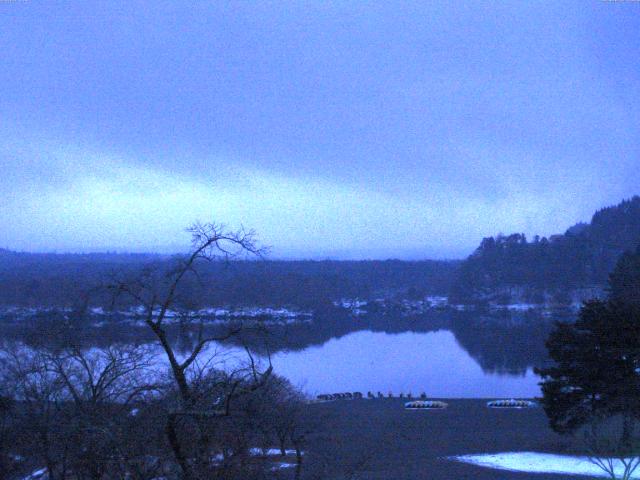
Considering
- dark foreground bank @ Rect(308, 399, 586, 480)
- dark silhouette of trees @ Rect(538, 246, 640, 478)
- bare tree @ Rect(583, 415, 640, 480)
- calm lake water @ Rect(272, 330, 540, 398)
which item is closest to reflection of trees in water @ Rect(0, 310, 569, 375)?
calm lake water @ Rect(272, 330, 540, 398)

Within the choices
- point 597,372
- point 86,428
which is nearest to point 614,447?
point 597,372

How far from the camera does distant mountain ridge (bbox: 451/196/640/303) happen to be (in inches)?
2080

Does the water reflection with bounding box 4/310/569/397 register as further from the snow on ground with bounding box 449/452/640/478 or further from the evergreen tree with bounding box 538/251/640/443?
the evergreen tree with bounding box 538/251/640/443

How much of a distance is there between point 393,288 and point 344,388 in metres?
49.9

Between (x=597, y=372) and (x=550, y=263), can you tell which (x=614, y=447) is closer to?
(x=597, y=372)

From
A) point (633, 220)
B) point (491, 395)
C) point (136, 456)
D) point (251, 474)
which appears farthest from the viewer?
point (633, 220)

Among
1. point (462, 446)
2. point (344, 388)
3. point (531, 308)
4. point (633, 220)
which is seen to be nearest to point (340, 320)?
point (531, 308)

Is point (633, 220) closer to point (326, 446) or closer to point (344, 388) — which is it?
point (344, 388)

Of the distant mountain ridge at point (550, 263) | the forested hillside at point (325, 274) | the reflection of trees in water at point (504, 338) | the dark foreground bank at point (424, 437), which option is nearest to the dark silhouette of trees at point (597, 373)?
the dark foreground bank at point (424, 437)

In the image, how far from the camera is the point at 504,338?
3384cm

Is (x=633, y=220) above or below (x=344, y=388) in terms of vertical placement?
above

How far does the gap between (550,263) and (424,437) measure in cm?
4712

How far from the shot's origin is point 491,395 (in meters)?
18.8

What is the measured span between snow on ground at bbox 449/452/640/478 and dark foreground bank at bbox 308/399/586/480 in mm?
276
